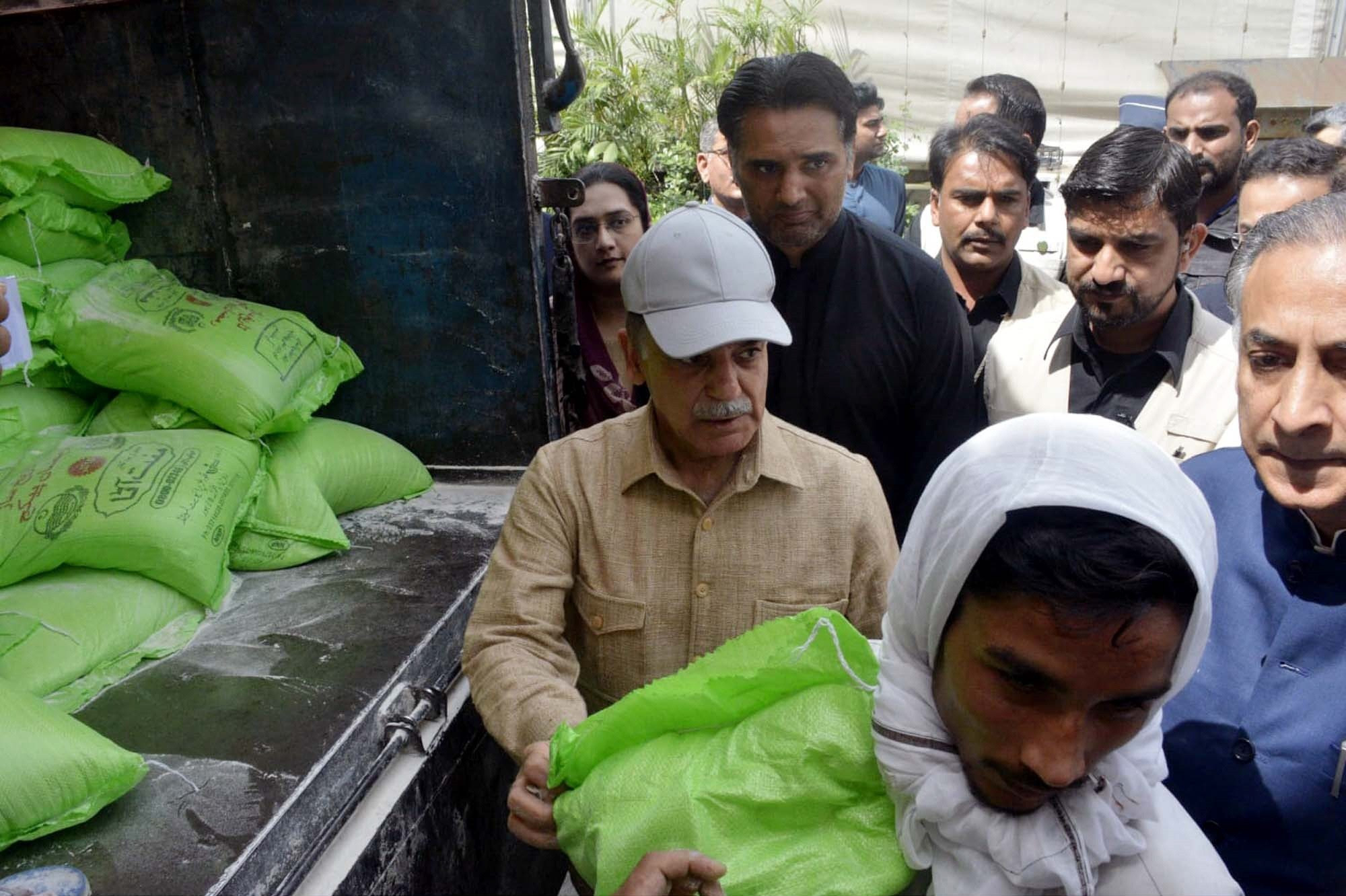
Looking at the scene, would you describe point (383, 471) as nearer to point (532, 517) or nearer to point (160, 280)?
point (160, 280)

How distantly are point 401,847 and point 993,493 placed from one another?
4.61ft

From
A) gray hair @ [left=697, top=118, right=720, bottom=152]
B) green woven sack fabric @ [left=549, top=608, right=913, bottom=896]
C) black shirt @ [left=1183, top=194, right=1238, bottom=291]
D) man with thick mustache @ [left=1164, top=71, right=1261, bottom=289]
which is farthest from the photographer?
gray hair @ [left=697, top=118, right=720, bottom=152]

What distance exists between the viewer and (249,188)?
295 centimetres

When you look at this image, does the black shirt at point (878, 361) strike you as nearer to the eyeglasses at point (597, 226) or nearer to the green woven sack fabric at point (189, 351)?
the eyeglasses at point (597, 226)

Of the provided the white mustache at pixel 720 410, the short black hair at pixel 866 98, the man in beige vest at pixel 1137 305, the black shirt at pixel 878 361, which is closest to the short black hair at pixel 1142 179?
the man in beige vest at pixel 1137 305

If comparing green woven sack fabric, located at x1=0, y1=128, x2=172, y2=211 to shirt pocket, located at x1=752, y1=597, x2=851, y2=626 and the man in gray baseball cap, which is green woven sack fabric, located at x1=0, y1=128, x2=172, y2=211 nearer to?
the man in gray baseball cap

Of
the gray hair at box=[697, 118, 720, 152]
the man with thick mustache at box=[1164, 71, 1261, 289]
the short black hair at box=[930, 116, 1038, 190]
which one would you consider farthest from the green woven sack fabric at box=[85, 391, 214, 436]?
the man with thick mustache at box=[1164, 71, 1261, 289]

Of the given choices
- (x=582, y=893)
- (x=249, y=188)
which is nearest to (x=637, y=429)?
(x=582, y=893)

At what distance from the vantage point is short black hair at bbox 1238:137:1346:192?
8.67 feet

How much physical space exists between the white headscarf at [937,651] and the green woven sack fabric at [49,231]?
2687mm

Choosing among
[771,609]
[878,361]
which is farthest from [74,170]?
[771,609]

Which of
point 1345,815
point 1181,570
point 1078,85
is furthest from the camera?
point 1078,85

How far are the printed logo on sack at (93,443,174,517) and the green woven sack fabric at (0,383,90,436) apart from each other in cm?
44

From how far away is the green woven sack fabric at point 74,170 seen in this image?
8.43 ft
